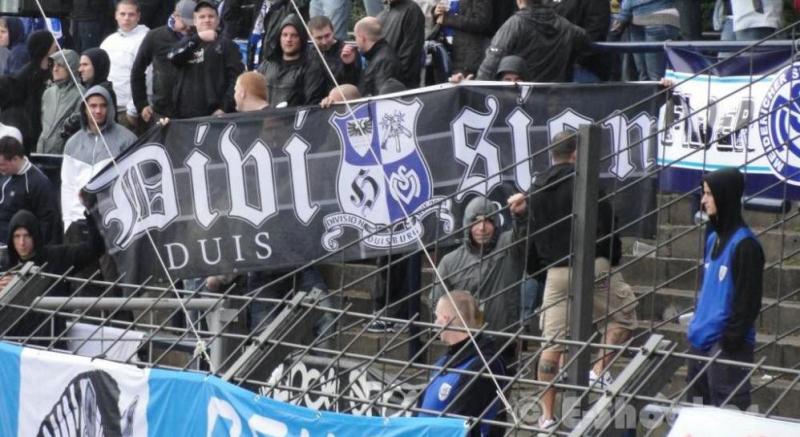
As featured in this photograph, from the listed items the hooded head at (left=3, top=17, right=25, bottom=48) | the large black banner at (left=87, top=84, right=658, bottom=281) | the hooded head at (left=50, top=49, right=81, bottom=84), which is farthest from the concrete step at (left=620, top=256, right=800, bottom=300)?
the hooded head at (left=3, top=17, right=25, bottom=48)

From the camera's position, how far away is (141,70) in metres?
12.9

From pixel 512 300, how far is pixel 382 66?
263 centimetres

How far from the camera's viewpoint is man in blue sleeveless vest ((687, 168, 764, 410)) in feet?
23.5

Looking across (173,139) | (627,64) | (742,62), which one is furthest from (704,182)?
(627,64)

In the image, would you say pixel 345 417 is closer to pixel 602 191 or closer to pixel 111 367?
pixel 111 367

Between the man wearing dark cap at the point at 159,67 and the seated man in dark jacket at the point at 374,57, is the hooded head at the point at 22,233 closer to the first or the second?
the man wearing dark cap at the point at 159,67

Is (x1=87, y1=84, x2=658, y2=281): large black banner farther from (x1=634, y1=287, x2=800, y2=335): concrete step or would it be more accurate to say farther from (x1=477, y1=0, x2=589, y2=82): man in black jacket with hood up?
(x1=477, y1=0, x2=589, y2=82): man in black jacket with hood up

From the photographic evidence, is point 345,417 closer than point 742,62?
Yes

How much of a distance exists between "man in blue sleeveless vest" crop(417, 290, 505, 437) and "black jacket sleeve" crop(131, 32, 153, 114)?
6337 millimetres

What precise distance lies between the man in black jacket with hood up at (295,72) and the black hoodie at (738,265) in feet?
14.1

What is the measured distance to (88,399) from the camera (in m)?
7.10

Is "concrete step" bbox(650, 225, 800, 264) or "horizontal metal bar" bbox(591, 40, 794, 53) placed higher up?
"horizontal metal bar" bbox(591, 40, 794, 53)

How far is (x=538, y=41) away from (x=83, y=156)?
3.46 m

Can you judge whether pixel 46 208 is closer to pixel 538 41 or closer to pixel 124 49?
pixel 124 49
